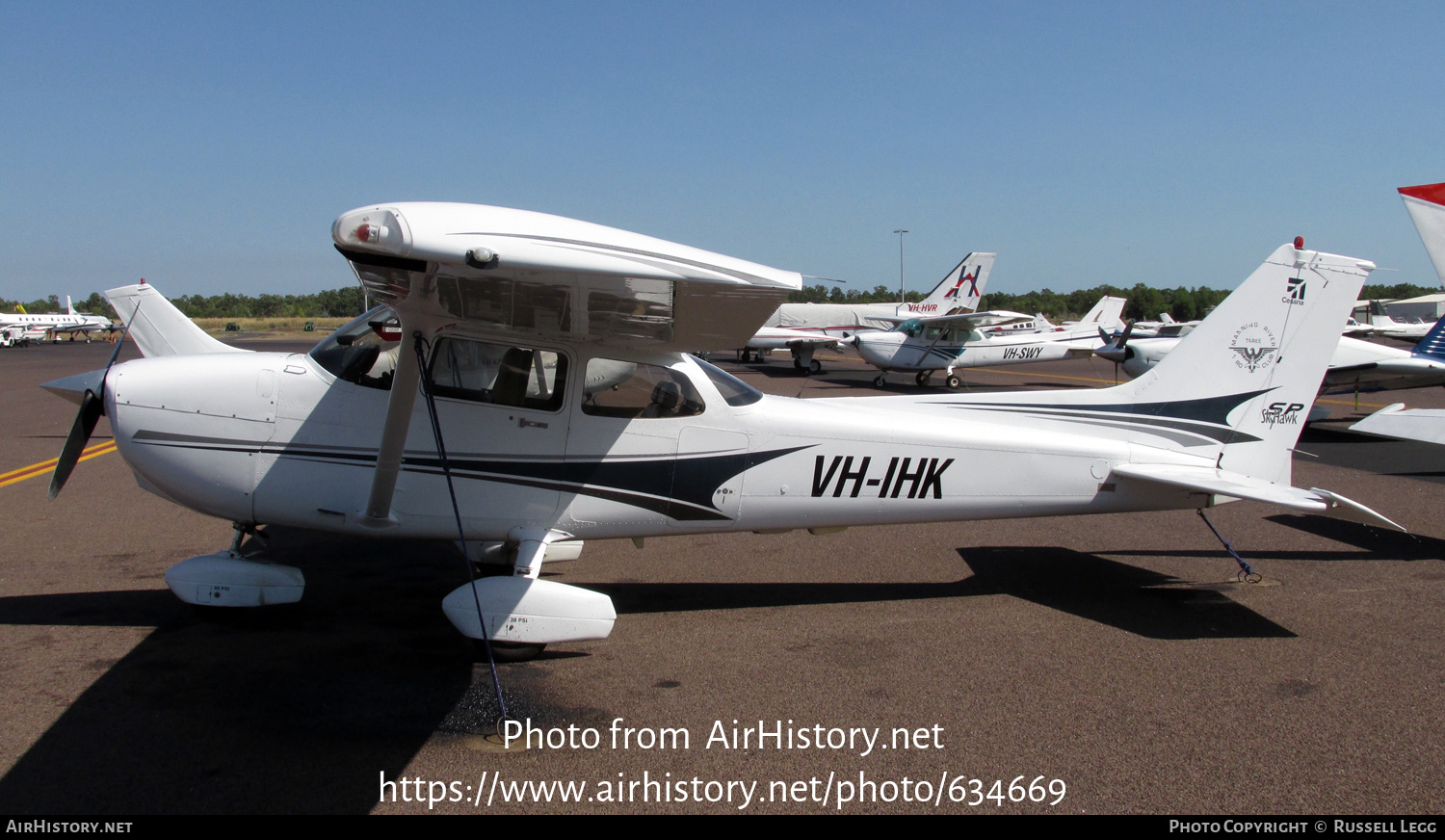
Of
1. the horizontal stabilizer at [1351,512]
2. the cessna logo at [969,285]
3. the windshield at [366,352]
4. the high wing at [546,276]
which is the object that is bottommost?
the horizontal stabilizer at [1351,512]

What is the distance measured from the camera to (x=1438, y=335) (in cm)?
1338

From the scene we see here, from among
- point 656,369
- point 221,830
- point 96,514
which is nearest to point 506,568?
point 656,369

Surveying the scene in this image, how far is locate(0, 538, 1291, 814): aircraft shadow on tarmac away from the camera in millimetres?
3311

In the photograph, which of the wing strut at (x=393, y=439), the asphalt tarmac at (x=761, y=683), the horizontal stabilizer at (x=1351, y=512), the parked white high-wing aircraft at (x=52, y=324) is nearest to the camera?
the asphalt tarmac at (x=761, y=683)

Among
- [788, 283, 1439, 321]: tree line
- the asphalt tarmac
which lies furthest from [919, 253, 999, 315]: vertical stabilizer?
[788, 283, 1439, 321]: tree line

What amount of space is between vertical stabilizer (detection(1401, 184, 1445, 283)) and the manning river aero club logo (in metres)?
1.60

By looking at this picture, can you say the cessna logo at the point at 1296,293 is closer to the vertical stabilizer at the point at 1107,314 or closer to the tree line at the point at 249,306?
the vertical stabilizer at the point at 1107,314

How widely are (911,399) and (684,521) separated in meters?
1.98

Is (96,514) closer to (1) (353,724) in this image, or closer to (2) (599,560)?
(2) (599,560)

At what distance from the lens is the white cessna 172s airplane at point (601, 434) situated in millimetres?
4336

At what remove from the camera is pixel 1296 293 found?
18.7ft

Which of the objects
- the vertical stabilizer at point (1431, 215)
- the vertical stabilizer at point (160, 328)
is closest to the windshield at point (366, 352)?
the vertical stabilizer at point (160, 328)

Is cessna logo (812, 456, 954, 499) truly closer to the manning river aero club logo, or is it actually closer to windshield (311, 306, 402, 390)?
the manning river aero club logo

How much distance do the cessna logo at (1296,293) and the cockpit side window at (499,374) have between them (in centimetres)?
486
